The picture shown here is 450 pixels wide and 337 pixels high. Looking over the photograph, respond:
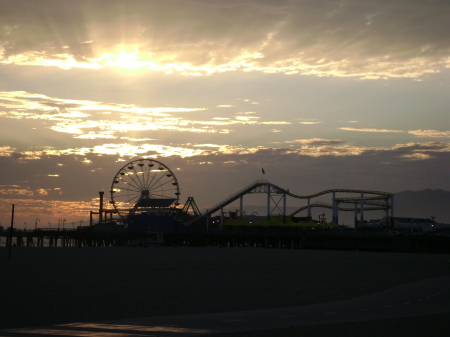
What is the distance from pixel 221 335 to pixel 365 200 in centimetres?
7168

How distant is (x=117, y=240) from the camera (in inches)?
2960

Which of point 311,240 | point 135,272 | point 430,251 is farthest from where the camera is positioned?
point 311,240

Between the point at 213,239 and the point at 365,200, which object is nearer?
the point at 213,239

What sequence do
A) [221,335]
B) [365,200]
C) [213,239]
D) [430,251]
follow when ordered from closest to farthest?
[221,335]
[430,251]
[213,239]
[365,200]

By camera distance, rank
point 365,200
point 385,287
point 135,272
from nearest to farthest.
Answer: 1. point 385,287
2. point 135,272
3. point 365,200

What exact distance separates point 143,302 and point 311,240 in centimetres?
5052

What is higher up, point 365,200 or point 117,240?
point 365,200

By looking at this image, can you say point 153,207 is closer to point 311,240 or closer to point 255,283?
point 311,240

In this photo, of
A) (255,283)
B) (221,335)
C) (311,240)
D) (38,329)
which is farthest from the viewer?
(311,240)

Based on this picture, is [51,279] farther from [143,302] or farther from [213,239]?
[213,239]

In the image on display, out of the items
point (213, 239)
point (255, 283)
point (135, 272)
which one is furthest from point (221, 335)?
point (213, 239)

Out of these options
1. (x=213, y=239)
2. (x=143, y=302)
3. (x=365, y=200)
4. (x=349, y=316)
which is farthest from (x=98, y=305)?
(x=365, y=200)

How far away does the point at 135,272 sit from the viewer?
23359mm

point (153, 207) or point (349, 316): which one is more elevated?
point (153, 207)
